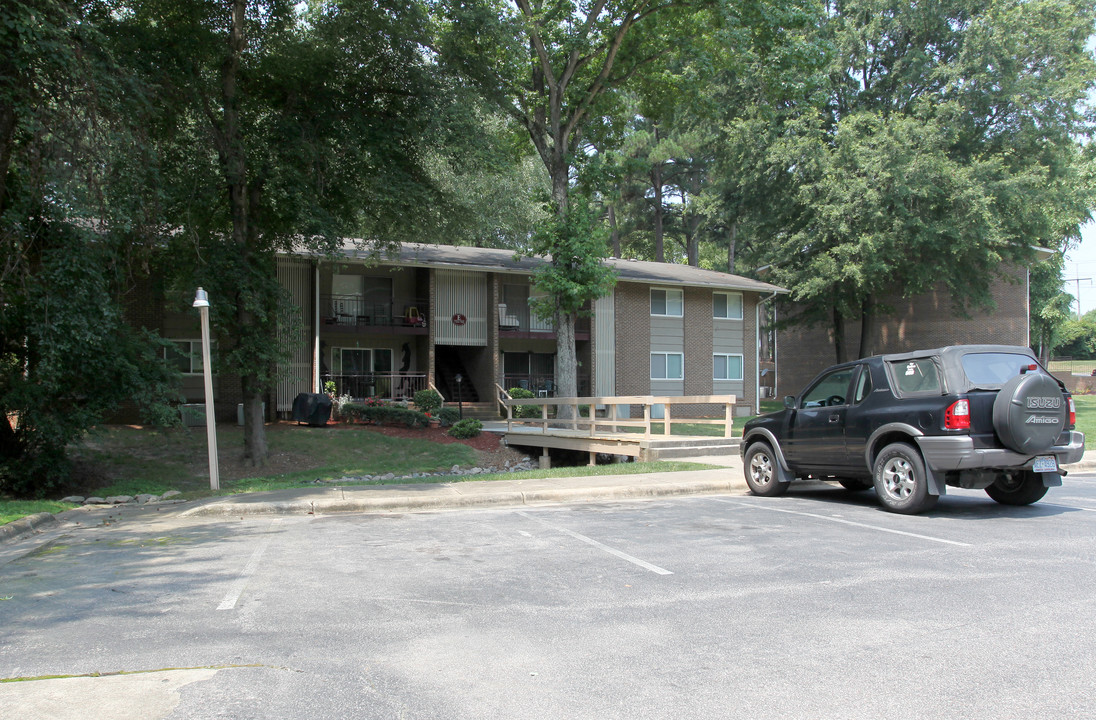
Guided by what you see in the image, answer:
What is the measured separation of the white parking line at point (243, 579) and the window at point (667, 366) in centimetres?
2682

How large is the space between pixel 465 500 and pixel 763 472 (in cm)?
436

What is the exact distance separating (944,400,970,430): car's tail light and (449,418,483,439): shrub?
16883mm

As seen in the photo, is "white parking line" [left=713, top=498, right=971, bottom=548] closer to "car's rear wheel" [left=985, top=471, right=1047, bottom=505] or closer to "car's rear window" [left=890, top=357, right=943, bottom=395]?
"car's rear window" [left=890, top=357, right=943, bottom=395]

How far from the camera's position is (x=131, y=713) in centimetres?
355

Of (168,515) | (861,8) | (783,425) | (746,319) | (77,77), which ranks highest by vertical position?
(861,8)

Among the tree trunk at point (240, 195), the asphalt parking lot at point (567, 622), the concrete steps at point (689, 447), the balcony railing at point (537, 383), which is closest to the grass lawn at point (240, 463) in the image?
the tree trunk at point (240, 195)

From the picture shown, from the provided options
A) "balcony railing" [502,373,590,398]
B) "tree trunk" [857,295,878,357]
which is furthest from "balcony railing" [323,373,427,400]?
"tree trunk" [857,295,878,357]

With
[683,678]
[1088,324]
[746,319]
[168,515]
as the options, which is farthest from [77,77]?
[1088,324]

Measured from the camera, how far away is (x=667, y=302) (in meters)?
34.2

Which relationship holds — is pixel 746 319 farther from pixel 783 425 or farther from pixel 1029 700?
pixel 1029 700

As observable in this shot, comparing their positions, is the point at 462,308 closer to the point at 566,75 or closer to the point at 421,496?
the point at 566,75

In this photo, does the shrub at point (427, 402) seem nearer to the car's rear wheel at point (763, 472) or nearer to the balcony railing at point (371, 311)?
the balcony railing at point (371, 311)

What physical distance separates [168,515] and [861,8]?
118ft

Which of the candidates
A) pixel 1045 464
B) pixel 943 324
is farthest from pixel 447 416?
pixel 943 324
